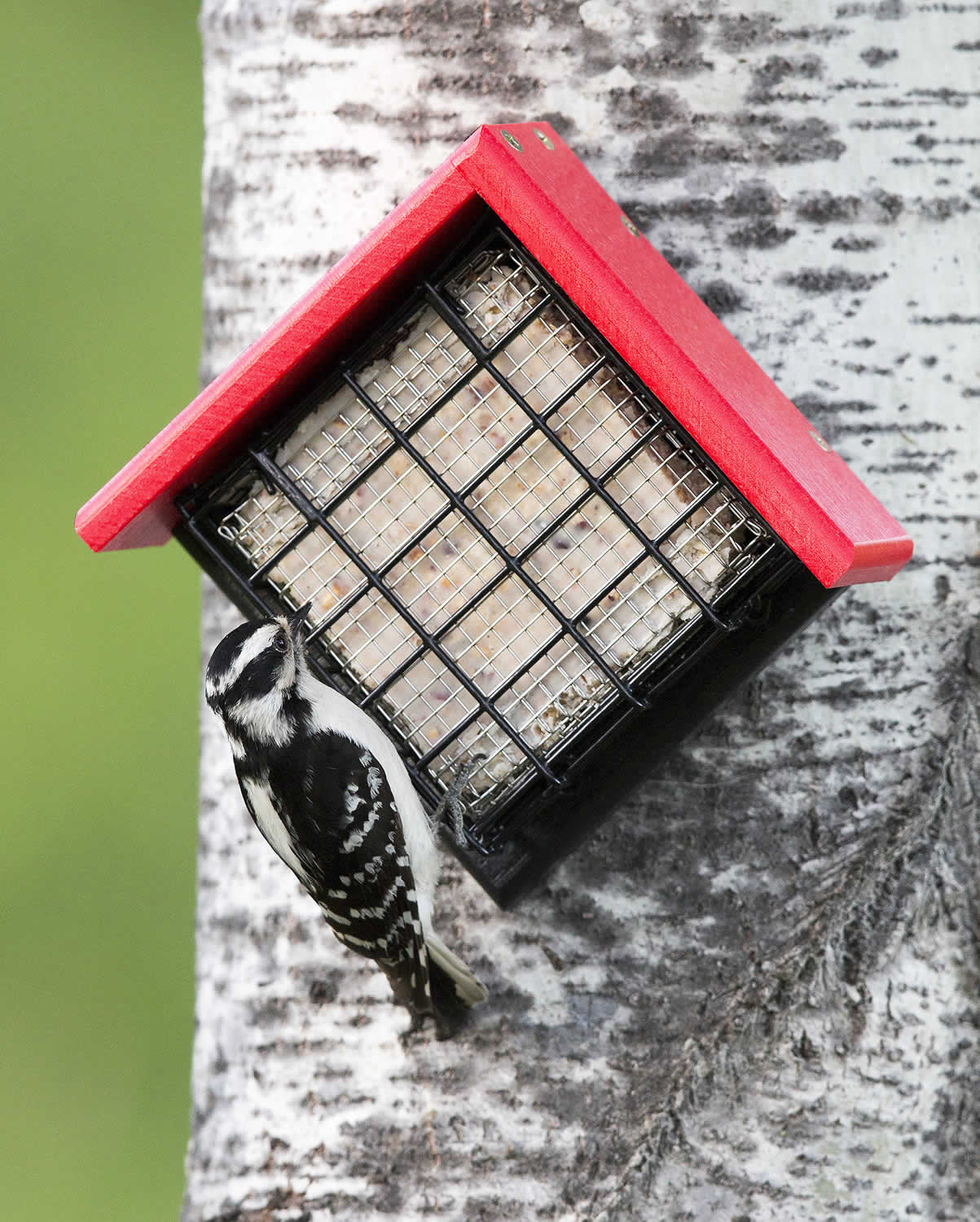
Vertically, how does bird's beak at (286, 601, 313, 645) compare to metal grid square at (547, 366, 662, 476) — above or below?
above

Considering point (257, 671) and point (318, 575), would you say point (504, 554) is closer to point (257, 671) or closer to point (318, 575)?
point (318, 575)

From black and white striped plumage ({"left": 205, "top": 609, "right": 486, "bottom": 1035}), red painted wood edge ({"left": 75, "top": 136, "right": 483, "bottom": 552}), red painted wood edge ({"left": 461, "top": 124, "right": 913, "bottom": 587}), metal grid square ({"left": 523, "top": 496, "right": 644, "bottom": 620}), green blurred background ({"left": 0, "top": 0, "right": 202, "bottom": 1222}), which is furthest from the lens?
green blurred background ({"left": 0, "top": 0, "right": 202, "bottom": 1222})

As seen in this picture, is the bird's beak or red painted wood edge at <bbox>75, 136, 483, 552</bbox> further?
the bird's beak

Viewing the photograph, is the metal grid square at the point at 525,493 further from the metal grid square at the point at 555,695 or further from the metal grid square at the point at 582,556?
the metal grid square at the point at 555,695

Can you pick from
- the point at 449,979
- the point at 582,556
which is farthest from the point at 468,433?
the point at 449,979

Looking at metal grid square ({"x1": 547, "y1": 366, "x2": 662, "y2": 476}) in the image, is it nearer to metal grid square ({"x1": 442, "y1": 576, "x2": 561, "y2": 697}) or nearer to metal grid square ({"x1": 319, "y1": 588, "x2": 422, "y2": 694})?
metal grid square ({"x1": 442, "y1": 576, "x2": 561, "y2": 697})

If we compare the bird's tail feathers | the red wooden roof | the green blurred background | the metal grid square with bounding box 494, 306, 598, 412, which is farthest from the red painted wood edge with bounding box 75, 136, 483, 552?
the green blurred background

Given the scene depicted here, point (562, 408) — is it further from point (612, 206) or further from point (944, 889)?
point (944, 889)
